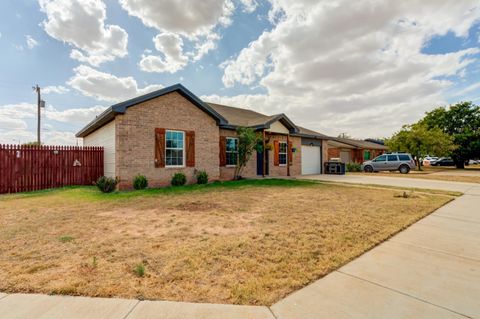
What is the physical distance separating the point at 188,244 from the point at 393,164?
76.2 ft

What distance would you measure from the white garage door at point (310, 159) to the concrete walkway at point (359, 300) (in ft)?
49.5

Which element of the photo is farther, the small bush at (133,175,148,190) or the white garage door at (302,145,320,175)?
the white garage door at (302,145,320,175)

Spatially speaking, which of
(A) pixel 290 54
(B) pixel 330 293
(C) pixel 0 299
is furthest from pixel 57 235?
(A) pixel 290 54

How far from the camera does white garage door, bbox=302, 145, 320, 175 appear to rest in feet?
59.8

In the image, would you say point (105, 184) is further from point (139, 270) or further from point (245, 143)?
point (139, 270)

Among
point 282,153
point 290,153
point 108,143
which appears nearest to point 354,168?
point 290,153

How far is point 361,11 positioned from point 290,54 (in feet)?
16.1

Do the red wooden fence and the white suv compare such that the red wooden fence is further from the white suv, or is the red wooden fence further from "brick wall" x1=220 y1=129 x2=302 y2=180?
the white suv

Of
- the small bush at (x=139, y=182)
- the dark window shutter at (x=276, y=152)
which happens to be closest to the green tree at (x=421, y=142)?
the dark window shutter at (x=276, y=152)

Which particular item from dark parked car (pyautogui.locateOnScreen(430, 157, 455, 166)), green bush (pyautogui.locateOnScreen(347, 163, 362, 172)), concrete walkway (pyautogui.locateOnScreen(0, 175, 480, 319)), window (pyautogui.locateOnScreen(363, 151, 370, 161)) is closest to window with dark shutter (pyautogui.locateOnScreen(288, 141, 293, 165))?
green bush (pyautogui.locateOnScreen(347, 163, 362, 172))

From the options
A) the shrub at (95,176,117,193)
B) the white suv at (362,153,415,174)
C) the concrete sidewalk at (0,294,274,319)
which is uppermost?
the white suv at (362,153,415,174)

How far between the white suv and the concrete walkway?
20829 millimetres

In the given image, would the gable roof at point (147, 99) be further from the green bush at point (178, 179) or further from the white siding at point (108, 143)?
the green bush at point (178, 179)

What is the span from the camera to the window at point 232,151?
13672mm
